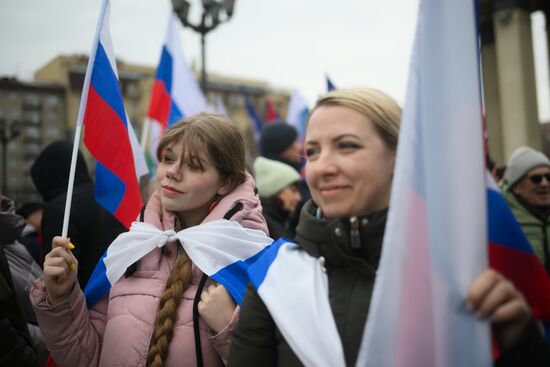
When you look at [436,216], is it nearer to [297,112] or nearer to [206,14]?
[206,14]

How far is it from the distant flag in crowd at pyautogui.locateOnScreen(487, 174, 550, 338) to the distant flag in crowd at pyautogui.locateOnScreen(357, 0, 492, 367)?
4.7 inches

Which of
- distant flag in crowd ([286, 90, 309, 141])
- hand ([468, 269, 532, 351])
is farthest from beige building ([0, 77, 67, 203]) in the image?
hand ([468, 269, 532, 351])

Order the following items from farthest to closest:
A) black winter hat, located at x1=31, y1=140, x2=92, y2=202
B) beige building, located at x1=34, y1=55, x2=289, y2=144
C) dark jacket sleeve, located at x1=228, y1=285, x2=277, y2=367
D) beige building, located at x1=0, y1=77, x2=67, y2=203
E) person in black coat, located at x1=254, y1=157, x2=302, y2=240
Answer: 1. beige building, located at x1=0, y1=77, x2=67, y2=203
2. beige building, located at x1=34, y1=55, x2=289, y2=144
3. person in black coat, located at x1=254, y1=157, x2=302, y2=240
4. black winter hat, located at x1=31, y1=140, x2=92, y2=202
5. dark jacket sleeve, located at x1=228, y1=285, x2=277, y2=367

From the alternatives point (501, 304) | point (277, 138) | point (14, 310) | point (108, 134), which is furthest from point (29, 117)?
point (501, 304)

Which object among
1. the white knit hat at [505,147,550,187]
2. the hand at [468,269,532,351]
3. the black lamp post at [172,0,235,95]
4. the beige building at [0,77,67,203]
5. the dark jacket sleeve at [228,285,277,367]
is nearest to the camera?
the hand at [468,269,532,351]

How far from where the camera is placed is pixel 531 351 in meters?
1.18

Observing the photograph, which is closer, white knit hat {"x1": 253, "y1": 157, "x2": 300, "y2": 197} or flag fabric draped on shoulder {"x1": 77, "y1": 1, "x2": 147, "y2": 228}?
flag fabric draped on shoulder {"x1": 77, "y1": 1, "x2": 147, "y2": 228}

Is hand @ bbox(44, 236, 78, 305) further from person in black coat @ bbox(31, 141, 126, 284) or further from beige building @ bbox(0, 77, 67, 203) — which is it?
beige building @ bbox(0, 77, 67, 203)

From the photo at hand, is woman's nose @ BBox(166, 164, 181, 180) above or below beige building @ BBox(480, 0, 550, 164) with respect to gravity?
below

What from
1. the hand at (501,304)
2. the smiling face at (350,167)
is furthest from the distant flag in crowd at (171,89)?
the hand at (501,304)

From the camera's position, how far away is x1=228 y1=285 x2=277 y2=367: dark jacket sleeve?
157 centimetres

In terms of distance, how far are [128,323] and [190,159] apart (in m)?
0.73

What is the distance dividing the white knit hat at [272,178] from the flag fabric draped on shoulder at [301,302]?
111 inches

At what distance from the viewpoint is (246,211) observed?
222cm
